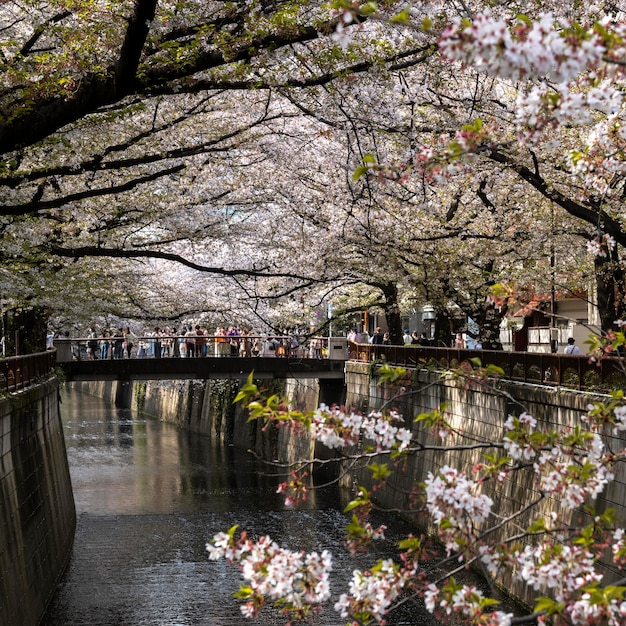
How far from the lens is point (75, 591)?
685 inches

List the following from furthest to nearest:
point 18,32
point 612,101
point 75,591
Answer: point 75,591 → point 18,32 → point 612,101

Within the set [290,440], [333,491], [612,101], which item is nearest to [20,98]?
[612,101]

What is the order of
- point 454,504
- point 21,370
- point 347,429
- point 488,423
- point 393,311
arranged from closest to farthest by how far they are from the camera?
1. point 454,504
2. point 347,429
3. point 21,370
4. point 488,423
5. point 393,311

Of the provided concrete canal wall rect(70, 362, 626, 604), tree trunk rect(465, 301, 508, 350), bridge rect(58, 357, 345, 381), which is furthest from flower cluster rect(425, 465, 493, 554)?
bridge rect(58, 357, 345, 381)

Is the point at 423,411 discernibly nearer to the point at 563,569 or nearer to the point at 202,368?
the point at 202,368

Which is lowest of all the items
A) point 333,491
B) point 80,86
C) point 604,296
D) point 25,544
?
point 333,491

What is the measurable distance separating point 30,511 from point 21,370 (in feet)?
8.92

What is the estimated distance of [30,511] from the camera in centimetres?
1616

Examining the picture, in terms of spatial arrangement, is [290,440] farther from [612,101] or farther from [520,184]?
[612,101]

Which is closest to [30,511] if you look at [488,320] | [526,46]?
[488,320]

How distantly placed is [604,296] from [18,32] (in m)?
11.4

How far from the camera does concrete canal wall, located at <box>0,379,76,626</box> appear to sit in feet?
45.1

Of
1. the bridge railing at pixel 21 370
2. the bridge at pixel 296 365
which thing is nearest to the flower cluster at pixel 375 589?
the bridge railing at pixel 21 370

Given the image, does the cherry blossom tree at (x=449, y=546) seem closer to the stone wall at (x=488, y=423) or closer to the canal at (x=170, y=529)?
the stone wall at (x=488, y=423)
